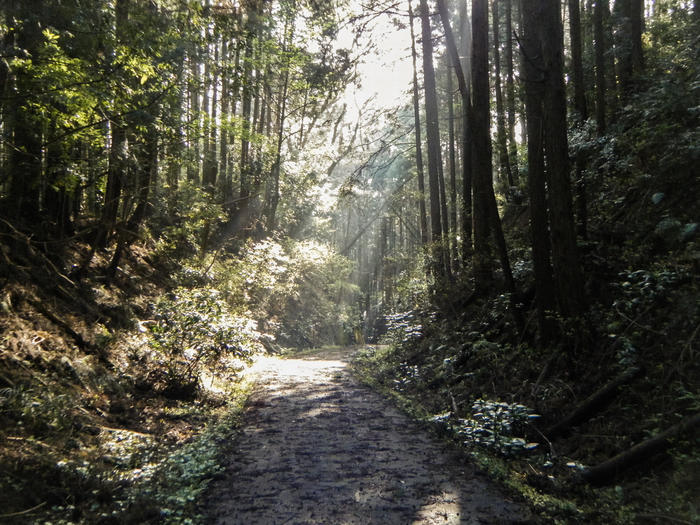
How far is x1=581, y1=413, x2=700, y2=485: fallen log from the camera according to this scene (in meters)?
4.21

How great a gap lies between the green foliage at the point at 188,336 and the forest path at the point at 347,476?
150 cm

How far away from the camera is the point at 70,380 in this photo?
699cm

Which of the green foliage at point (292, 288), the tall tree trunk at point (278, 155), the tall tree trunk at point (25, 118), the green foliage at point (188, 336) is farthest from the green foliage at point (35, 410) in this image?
the tall tree trunk at point (278, 155)

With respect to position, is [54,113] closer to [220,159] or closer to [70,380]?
[70,380]

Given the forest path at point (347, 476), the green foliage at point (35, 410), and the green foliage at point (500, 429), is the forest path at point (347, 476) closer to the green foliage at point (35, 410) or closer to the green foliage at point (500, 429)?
the green foliage at point (500, 429)

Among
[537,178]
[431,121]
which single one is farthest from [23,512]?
[431,121]

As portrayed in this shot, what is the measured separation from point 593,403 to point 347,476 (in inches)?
120

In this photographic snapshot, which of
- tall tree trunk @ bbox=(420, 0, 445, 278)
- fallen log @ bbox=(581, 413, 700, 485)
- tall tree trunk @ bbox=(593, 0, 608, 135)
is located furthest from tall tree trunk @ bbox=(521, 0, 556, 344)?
tall tree trunk @ bbox=(420, 0, 445, 278)

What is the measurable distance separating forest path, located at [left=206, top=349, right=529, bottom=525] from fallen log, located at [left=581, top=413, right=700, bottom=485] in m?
0.88

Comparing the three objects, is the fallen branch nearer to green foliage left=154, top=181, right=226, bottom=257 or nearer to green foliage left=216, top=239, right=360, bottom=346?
green foliage left=154, top=181, right=226, bottom=257

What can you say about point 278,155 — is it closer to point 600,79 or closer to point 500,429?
point 600,79

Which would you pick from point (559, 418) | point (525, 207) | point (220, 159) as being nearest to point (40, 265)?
point (559, 418)

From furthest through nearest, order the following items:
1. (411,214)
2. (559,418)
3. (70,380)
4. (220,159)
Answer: (411,214), (220,159), (70,380), (559,418)

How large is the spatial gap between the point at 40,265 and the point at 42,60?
442 cm
